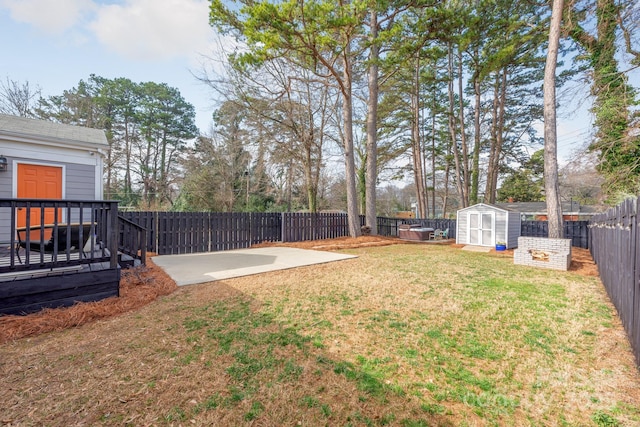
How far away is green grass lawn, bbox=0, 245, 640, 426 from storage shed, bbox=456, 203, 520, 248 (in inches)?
284

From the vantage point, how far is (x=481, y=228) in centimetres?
1088

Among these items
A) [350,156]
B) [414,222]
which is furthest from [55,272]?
[414,222]

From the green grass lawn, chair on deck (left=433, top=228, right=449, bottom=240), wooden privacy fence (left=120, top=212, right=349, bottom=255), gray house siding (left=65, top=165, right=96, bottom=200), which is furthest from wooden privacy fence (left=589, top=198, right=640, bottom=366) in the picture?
chair on deck (left=433, top=228, right=449, bottom=240)

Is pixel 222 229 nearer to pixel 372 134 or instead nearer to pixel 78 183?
pixel 78 183

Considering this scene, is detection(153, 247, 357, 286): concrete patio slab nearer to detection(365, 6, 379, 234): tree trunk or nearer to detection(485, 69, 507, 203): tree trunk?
detection(365, 6, 379, 234): tree trunk

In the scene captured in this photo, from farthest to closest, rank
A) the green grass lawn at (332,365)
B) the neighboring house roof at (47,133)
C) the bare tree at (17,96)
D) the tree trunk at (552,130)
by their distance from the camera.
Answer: the bare tree at (17,96)
the tree trunk at (552,130)
the neighboring house roof at (47,133)
the green grass lawn at (332,365)

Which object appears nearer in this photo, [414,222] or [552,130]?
[552,130]

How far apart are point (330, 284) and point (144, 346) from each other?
2.73m

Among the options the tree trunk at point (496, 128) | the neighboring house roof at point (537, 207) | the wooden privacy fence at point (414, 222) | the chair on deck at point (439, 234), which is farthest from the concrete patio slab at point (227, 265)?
the neighboring house roof at point (537, 207)

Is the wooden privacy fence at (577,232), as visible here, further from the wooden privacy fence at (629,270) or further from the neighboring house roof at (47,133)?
the neighboring house roof at (47,133)

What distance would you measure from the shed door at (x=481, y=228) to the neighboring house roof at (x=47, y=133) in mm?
12809

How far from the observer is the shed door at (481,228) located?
419 inches

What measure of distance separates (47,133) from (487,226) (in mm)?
14217

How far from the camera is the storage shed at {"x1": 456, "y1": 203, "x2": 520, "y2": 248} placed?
1027cm
